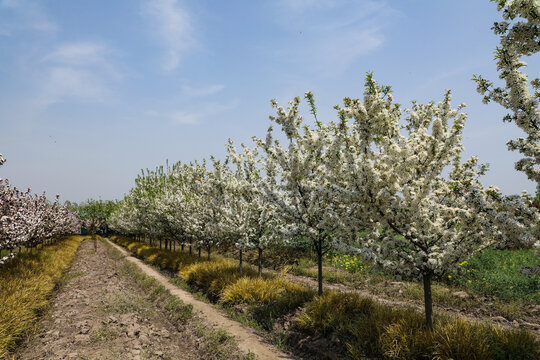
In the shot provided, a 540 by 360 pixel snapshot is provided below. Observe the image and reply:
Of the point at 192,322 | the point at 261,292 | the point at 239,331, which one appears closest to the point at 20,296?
the point at 192,322

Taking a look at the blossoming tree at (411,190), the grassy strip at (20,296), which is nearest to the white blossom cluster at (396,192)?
the blossoming tree at (411,190)

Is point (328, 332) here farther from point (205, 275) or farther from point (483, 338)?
point (205, 275)

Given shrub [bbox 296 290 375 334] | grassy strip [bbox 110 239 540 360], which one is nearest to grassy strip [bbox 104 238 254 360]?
grassy strip [bbox 110 239 540 360]

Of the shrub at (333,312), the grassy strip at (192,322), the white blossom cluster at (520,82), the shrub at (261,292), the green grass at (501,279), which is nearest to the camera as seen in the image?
the white blossom cluster at (520,82)

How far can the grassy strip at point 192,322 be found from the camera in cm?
740

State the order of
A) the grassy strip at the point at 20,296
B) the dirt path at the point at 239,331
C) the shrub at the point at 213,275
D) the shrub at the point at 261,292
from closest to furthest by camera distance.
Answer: the dirt path at the point at 239,331 < the grassy strip at the point at 20,296 < the shrub at the point at 261,292 < the shrub at the point at 213,275

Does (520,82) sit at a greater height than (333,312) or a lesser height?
greater

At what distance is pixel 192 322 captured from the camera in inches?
380

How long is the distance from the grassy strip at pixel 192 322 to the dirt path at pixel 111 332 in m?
0.05

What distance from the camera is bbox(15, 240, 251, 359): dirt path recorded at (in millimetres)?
7329

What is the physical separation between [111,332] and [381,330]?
7.55 metres

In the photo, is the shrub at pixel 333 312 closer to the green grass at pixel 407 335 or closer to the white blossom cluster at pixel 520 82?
the green grass at pixel 407 335

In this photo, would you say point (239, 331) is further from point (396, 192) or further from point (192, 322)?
point (396, 192)

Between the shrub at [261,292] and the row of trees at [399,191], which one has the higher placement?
the row of trees at [399,191]
